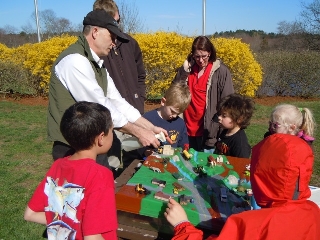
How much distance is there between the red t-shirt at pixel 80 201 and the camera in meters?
1.52

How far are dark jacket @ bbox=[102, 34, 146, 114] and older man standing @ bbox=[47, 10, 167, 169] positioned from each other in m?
0.94

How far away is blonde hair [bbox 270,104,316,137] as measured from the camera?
2.56m

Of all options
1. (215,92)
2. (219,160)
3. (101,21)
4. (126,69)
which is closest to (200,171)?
(219,160)

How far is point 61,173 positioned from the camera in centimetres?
161

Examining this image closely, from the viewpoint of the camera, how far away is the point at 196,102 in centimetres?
372

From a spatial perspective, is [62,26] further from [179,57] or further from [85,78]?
[85,78]

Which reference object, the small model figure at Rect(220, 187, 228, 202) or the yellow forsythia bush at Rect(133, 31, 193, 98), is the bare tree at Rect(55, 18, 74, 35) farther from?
the small model figure at Rect(220, 187, 228, 202)

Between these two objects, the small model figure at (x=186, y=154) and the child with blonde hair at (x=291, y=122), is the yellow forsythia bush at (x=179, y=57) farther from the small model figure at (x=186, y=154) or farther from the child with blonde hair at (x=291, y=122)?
the small model figure at (x=186, y=154)

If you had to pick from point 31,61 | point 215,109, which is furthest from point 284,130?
point 31,61

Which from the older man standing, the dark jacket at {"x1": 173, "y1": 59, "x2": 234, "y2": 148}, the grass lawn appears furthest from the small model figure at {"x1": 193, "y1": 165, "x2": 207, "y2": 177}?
the grass lawn

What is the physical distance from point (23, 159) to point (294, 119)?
448 centimetres

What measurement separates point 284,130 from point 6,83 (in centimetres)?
1136

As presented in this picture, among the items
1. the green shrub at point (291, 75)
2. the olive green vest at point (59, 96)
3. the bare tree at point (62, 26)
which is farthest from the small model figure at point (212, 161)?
the bare tree at point (62, 26)

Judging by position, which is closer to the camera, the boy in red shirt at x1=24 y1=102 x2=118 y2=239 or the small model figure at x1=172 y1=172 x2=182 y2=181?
the boy in red shirt at x1=24 y1=102 x2=118 y2=239
